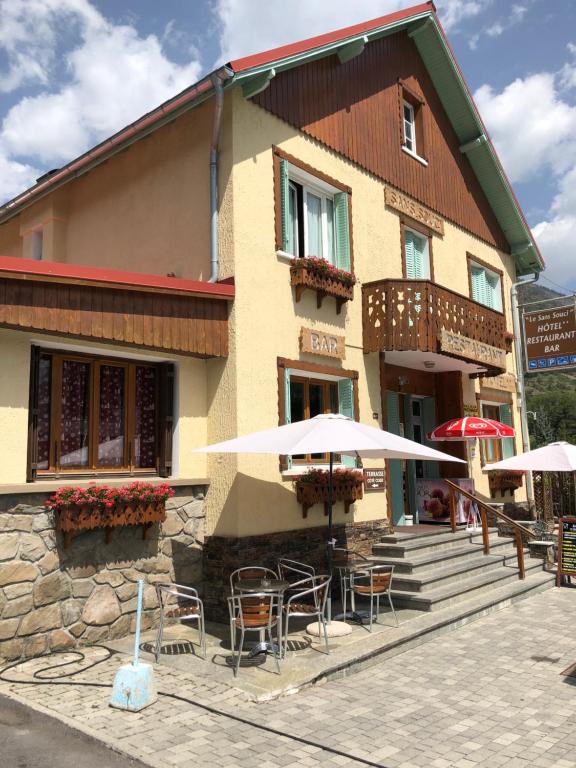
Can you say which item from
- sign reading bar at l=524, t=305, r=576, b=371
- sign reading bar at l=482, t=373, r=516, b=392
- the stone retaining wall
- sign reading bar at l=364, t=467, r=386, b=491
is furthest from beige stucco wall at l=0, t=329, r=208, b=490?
sign reading bar at l=524, t=305, r=576, b=371

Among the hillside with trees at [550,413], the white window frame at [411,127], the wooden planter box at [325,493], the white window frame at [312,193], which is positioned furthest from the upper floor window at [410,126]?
the hillside with trees at [550,413]

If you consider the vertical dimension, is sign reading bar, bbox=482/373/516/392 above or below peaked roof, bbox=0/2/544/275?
below

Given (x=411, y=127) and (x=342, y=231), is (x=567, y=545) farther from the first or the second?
(x=411, y=127)

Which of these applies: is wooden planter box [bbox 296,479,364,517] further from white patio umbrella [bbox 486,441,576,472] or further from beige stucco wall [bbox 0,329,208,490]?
white patio umbrella [bbox 486,441,576,472]

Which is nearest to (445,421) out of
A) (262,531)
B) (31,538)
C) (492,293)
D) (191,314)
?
(492,293)

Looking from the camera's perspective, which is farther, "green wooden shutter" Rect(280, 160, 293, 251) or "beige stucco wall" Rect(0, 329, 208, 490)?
"green wooden shutter" Rect(280, 160, 293, 251)

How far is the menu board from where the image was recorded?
11.3 meters

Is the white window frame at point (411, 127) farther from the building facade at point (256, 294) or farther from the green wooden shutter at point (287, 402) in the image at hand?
the green wooden shutter at point (287, 402)

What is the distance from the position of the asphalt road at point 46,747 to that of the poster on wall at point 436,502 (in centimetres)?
978

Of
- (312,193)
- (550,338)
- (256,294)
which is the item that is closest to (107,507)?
(256,294)

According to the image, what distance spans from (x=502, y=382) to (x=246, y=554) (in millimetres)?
10349

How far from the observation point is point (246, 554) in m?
8.62

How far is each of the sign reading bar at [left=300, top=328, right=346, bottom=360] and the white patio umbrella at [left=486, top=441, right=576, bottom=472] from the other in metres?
3.69

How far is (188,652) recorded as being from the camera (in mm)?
7180
